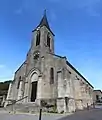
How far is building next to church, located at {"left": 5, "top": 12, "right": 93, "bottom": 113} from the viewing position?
2050 cm

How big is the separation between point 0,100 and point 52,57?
52.2 ft

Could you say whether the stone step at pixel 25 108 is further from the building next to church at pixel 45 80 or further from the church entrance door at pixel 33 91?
the church entrance door at pixel 33 91

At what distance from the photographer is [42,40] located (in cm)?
2750

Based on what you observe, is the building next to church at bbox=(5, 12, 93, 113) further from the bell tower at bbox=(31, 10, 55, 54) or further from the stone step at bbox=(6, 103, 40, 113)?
the stone step at bbox=(6, 103, 40, 113)

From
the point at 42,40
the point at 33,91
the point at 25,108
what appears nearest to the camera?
the point at 25,108

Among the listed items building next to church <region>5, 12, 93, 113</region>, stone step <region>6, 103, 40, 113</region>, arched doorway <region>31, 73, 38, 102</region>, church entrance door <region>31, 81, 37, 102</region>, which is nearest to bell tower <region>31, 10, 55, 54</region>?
building next to church <region>5, 12, 93, 113</region>

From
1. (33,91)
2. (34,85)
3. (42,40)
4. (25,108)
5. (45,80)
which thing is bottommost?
(25,108)

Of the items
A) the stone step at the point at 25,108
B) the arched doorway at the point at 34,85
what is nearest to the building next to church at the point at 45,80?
the arched doorway at the point at 34,85

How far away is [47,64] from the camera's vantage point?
79.6 ft

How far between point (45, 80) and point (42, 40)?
28.6 feet

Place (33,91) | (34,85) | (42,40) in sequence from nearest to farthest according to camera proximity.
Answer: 1. (33,91)
2. (34,85)
3. (42,40)

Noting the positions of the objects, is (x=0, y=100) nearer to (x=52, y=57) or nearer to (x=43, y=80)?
(x=43, y=80)

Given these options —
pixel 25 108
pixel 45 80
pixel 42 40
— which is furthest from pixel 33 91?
pixel 42 40

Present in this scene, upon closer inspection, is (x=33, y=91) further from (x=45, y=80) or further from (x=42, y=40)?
(x=42, y=40)
